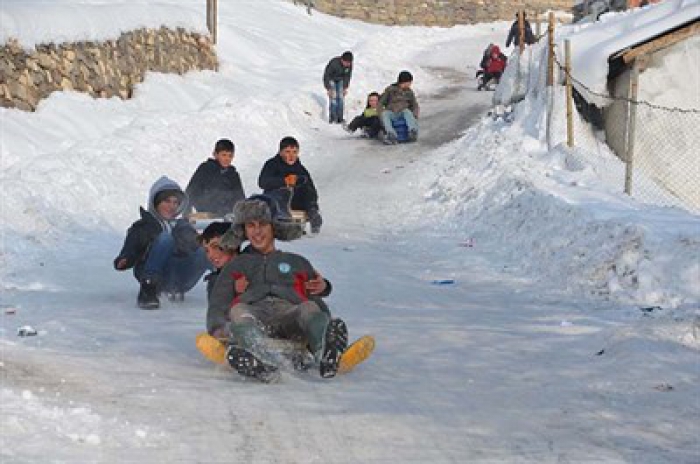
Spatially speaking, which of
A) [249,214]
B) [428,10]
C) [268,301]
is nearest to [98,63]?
[249,214]

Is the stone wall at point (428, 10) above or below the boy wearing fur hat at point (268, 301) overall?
below

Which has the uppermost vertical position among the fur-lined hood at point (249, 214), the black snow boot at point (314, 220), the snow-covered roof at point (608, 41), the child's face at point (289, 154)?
the snow-covered roof at point (608, 41)

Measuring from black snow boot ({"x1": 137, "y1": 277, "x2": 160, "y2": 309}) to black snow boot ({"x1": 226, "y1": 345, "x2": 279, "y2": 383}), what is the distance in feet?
10.0

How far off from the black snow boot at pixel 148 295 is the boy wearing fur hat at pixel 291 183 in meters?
5.19

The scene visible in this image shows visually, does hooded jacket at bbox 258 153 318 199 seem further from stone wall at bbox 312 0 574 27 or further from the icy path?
stone wall at bbox 312 0 574 27

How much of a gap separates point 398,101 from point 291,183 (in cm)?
941

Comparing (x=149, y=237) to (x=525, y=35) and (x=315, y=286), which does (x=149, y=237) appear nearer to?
(x=315, y=286)

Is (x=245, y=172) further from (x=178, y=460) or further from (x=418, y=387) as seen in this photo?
(x=178, y=460)

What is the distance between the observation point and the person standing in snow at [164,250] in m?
10.8

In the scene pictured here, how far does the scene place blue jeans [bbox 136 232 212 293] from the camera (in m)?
10.8

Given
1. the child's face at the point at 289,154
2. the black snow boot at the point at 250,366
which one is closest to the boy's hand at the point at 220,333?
the black snow boot at the point at 250,366

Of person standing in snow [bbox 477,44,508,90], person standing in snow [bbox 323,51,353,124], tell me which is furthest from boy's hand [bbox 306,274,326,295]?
person standing in snow [bbox 477,44,508,90]

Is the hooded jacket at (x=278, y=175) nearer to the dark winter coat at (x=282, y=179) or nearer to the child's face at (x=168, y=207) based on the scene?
the dark winter coat at (x=282, y=179)

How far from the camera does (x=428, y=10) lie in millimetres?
52844
